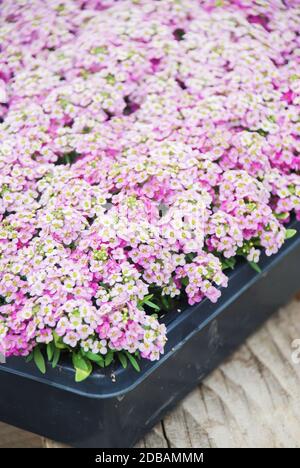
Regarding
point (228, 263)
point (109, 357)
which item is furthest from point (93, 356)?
point (228, 263)

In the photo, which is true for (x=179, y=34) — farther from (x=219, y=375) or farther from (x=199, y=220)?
(x=219, y=375)

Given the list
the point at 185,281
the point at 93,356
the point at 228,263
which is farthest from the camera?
the point at 228,263

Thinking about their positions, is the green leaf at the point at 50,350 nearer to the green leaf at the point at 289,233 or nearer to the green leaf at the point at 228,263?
the green leaf at the point at 228,263

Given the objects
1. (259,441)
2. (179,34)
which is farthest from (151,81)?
(259,441)

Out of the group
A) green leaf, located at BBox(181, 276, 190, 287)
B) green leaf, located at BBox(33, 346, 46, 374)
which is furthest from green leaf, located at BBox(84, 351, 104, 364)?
green leaf, located at BBox(181, 276, 190, 287)

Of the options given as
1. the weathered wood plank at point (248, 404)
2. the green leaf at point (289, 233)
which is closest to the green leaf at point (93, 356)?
the weathered wood plank at point (248, 404)

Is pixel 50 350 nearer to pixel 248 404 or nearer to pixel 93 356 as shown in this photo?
pixel 93 356

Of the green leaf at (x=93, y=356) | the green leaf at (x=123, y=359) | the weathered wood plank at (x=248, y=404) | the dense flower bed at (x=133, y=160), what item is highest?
the dense flower bed at (x=133, y=160)

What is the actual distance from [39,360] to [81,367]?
0.10 metres

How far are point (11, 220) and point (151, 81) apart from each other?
2.00 ft

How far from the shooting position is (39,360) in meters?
1.69

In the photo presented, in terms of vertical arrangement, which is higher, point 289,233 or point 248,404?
point 289,233

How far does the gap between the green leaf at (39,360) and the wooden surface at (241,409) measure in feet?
0.92

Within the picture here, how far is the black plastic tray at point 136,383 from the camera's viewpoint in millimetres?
1689
